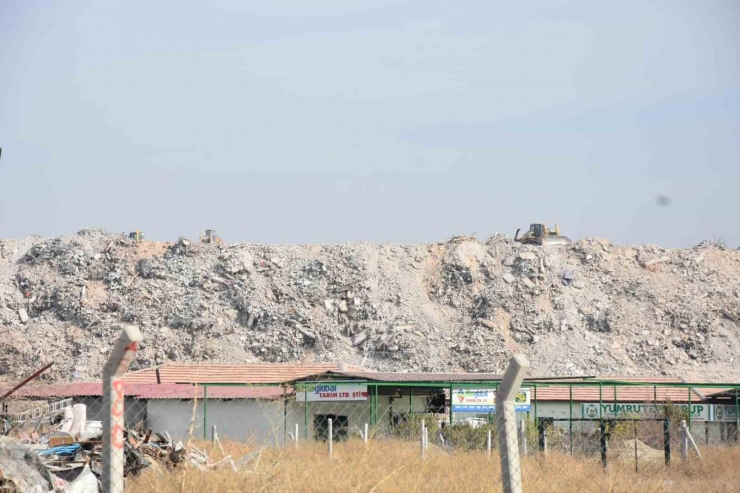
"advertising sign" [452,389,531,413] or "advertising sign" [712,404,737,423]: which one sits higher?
"advertising sign" [452,389,531,413]

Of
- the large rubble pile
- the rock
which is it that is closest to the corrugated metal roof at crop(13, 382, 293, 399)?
the large rubble pile

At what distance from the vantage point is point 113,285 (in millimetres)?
52938

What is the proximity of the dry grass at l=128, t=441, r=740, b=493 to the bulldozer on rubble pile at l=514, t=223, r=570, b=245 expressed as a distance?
4892cm

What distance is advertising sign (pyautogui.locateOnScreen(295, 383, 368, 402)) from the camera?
1001 inches

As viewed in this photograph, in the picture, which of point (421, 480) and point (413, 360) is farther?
point (413, 360)

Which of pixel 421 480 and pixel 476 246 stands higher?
pixel 476 246

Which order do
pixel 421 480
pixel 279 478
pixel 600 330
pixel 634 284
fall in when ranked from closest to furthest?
pixel 279 478, pixel 421 480, pixel 600 330, pixel 634 284

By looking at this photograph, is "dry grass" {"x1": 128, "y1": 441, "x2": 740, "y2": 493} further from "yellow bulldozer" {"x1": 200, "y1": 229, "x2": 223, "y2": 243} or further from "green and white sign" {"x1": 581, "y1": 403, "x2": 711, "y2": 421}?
"yellow bulldozer" {"x1": 200, "y1": 229, "x2": 223, "y2": 243}

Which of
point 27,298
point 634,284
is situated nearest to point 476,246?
point 634,284

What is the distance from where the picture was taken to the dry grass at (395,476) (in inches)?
279

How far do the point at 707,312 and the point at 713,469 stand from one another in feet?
141

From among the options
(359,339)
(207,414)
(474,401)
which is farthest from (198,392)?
(359,339)

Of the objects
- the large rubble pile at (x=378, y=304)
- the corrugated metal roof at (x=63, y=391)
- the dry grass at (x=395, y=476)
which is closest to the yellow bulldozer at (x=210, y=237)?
the large rubble pile at (x=378, y=304)

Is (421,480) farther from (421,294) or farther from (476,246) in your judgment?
(476,246)
